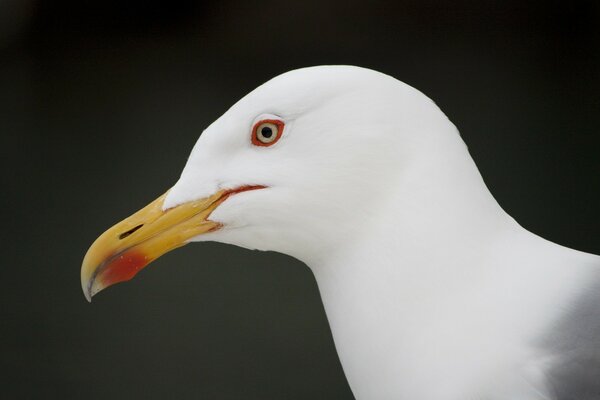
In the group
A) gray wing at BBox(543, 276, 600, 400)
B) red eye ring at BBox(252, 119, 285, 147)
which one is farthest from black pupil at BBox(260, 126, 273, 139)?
gray wing at BBox(543, 276, 600, 400)

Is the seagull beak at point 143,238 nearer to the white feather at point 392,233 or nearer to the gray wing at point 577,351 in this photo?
the white feather at point 392,233

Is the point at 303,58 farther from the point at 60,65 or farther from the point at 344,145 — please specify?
the point at 344,145

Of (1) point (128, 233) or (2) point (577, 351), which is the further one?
(1) point (128, 233)

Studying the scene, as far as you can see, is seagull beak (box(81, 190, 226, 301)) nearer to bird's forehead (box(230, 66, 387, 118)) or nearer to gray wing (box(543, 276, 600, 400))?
bird's forehead (box(230, 66, 387, 118))

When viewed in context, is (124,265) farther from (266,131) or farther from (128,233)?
(266,131)

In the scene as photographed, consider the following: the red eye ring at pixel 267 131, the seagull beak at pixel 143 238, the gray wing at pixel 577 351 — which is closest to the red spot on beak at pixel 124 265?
the seagull beak at pixel 143 238

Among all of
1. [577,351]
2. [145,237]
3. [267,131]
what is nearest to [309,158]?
[267,131]

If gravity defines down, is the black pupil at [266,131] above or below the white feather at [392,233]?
above

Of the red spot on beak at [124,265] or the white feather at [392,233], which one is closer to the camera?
the white feather at [392,233]
